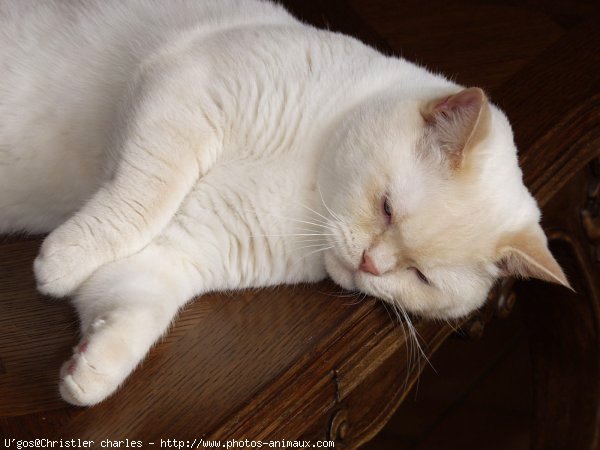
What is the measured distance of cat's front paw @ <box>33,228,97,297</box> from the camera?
3.77ft

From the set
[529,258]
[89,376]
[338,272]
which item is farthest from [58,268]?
[529,258]

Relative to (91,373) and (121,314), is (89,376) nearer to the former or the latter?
(91,373)

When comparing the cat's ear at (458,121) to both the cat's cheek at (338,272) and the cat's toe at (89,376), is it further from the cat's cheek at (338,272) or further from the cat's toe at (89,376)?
the cat's toe at (89,376)

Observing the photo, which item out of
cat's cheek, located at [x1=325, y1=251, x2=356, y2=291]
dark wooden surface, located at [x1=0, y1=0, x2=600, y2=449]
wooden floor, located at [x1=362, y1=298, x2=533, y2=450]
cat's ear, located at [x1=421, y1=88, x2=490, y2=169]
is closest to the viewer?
dark wooden surface, located at [x1=0, y1=0, x2=600, y2=449]

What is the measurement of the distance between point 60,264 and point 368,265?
1.68ft

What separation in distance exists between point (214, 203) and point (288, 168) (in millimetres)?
152

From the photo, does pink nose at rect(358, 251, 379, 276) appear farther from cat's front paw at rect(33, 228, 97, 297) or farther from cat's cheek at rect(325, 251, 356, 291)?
cat's front paw at rect(33, 228, 97, 297)

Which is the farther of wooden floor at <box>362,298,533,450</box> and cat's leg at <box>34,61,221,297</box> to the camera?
wooden floor at <box>362,298,533,450</box>

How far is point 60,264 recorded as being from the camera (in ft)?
3.79

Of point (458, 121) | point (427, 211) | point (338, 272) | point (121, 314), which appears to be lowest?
point (121, 314)

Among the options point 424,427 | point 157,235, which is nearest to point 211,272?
point 157,235

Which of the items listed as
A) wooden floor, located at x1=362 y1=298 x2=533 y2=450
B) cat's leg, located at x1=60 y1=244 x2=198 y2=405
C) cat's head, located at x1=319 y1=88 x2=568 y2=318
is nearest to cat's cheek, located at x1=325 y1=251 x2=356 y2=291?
cat's head, located at x1=319 y1=88 x2=568 y2=318

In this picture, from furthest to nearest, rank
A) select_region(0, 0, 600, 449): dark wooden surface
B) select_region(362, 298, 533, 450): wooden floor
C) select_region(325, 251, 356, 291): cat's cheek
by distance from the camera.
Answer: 1. select_region(362, 298, 533, 450): wooden floor
2. select_region(325, 251, 356, 291): cat's cheek
3. select_region(0, 0, 600, 449): dark wooden surface

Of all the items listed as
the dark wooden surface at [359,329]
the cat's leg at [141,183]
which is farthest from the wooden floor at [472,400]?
the cat's leg at [141,183]
